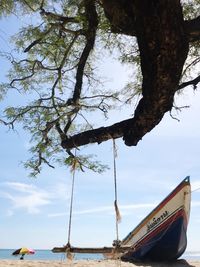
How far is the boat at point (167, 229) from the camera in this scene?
1472 cm

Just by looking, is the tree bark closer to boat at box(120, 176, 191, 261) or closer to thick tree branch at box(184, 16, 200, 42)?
thick tree branch at box(184, 16, 200, 42)

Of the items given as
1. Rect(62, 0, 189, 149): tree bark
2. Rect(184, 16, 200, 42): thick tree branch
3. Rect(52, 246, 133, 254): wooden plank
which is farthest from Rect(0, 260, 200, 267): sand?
Rect(184, 16, 200, 42): thick tree branch

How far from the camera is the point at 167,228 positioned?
585 inches

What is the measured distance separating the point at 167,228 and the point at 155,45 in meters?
11.9

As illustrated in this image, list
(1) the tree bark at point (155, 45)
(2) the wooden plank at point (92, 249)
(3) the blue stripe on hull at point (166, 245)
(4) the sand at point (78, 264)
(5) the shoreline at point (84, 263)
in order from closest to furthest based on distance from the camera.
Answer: (1) the tree bark at point (155, 45)
(2) the wooden plank at point (92, 249)
(4) the sand at point (78, 264)
(5) the shoreline at point (84, 263)
(3) the blue stripe on hull at point (166, 245)

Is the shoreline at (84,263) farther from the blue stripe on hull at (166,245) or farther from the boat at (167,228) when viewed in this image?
the boat at (167,228)

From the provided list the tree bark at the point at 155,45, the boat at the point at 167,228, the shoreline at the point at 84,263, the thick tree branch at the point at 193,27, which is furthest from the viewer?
the boat at the point at 167,228

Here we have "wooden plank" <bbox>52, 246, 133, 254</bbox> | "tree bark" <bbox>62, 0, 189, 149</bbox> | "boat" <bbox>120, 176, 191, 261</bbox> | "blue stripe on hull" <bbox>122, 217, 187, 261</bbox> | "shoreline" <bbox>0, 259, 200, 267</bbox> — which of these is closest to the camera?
"tree bark" <bbox>62, 0, 189, 149</bbox>

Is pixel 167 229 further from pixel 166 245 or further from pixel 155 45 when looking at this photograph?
pixel 155 45

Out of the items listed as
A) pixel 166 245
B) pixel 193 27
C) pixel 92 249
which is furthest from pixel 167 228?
pixel 193 27

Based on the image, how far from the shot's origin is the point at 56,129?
25.2 feet

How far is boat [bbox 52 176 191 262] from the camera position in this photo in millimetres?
14719

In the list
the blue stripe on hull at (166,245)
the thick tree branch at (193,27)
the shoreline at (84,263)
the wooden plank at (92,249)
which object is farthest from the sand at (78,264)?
the thick tree branch at (193,27)

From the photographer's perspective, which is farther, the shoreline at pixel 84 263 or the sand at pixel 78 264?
the shoreline at pixel 84 263
